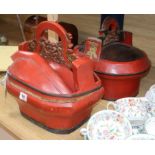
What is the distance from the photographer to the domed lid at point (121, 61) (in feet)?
3.01

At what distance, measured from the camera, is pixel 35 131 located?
807 millimetres

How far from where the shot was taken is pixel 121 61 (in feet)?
3.07

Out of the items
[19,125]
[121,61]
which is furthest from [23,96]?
[121,61]

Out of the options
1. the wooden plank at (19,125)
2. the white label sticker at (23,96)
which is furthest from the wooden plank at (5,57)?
the white label sticker at (23,96)

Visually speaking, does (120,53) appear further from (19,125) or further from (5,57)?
(5,57)

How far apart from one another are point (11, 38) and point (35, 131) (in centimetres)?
94

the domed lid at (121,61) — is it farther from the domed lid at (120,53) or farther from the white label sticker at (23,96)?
the white label sticker at (23,96)

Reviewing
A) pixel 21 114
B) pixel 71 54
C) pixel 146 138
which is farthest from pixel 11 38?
pixel 146 138

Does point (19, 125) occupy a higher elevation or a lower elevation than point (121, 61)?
lower

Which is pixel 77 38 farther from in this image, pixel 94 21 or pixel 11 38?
pixel 11 38

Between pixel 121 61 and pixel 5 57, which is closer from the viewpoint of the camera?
pixel 121 61

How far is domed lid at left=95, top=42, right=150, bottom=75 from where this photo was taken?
36.1 inches

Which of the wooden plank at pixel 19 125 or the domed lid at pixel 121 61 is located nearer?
the wooden plank at pixel 19 125

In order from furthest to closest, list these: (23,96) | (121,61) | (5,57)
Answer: (5,57) < (121,61) < (23,96)
